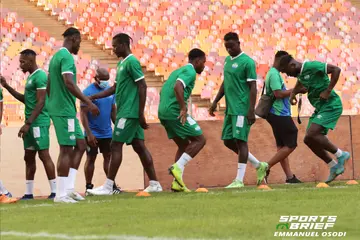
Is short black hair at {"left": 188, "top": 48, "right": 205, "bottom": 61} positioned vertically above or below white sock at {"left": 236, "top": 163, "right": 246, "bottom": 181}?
above

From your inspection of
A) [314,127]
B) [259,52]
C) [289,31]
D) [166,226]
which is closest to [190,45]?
[259,52]

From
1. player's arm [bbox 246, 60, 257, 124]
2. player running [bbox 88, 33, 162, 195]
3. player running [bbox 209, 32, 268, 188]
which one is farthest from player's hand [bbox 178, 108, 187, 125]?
player's arm [bbox 246, 60, 257, 124]

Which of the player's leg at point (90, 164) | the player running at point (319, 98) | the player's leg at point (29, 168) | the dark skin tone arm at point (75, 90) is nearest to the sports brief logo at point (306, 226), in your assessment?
the dark skin tone arm at point (75, 90)

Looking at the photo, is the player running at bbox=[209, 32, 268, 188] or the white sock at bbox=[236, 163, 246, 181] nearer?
the player running at bbox=[209, 32, 268, 188]

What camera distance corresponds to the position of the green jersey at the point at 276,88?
12.2 m

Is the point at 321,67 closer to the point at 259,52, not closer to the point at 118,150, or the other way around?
the point at 118,150

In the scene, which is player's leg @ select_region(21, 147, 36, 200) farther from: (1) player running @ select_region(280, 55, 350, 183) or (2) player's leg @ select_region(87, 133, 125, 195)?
(1) player running @ select_region(280, 55, 350, 183)

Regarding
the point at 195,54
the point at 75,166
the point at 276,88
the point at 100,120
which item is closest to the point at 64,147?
the point at 75,166

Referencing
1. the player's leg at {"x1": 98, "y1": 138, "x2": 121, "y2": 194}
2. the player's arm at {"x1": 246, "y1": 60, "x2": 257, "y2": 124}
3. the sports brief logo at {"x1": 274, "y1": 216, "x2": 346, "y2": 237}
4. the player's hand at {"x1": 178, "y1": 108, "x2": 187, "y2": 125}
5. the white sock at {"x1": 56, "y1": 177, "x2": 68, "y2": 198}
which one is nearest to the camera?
the sports brief logo at {"x1": 274, "y1": 216, "x2": 346, "y2": 237}

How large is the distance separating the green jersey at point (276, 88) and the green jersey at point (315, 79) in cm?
92

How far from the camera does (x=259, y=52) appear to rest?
82.1ft

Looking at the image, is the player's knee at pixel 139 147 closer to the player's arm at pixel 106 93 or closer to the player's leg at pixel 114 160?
the player's leg at pixel 114 160

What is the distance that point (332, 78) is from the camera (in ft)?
35.1

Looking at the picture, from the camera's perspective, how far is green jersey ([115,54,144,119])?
10445 mm
